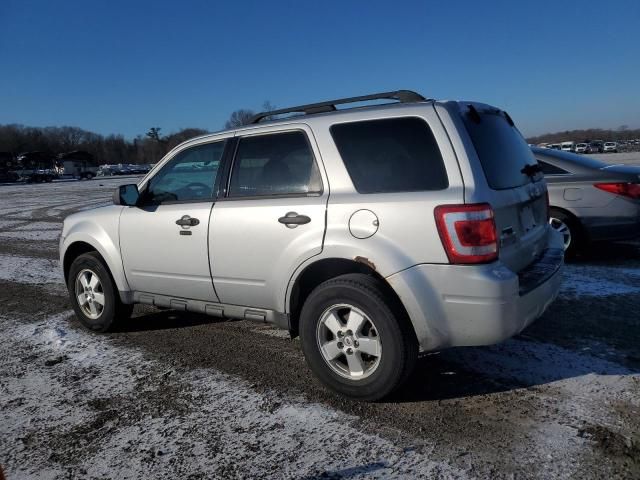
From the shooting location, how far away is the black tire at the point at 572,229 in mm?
6449

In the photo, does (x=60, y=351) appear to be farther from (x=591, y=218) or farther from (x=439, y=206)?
(x=591, y=218)

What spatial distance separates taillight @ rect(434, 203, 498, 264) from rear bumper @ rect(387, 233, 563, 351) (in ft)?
0.19

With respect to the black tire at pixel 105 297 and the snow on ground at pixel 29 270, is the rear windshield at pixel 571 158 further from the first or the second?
the snow on ground at pixel 29 270

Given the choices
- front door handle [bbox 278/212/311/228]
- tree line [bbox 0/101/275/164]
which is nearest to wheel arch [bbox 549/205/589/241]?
front door handle [bbox 278/212/311/228]

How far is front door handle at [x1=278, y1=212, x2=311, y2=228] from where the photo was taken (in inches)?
130

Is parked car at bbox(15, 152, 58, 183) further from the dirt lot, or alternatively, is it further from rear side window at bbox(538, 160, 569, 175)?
rear side window at bbox(538, 160, 569, 175)

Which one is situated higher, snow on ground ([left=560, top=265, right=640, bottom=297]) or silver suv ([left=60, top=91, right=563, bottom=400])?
silver suv ([left=60, top=91, right=563, bottom=400])

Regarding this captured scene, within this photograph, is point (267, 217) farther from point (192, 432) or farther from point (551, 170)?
point (551, 170)

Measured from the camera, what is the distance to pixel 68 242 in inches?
191

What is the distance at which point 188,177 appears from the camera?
4242mm

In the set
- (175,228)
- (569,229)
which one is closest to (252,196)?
(175,228)

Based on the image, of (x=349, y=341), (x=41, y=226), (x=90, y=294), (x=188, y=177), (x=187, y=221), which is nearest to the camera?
(x=349, y=341)

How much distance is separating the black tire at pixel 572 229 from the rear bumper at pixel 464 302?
13.0 ft

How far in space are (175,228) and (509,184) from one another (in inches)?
102
